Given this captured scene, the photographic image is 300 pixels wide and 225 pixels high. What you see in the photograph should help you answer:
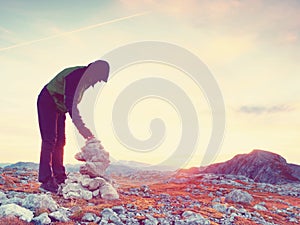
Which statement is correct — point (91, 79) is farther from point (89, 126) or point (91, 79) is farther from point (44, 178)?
point (44, 178)

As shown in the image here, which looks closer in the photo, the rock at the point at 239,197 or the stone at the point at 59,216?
the stone at the point at 59,216

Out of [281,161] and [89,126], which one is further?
[281,161]

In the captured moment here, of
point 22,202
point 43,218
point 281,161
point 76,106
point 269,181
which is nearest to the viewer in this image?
point 43,218

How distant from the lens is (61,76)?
13055 mm

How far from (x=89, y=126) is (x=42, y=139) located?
203 cm

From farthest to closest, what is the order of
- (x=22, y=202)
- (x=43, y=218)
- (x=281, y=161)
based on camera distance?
(x=281, y=161) < (x=22, y=202) < (x=43, y=218)

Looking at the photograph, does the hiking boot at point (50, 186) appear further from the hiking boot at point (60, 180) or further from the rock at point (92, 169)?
the rock at point (92, 169)

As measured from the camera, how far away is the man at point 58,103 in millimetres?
13000

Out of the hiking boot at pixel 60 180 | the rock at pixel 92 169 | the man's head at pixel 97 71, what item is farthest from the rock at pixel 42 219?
the man's head at pixel 97 71

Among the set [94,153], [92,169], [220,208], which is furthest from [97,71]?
[220,208]

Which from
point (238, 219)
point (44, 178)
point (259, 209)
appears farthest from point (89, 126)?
point (259, 209)

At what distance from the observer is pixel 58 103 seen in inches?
528

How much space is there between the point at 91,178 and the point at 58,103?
381 centimetres

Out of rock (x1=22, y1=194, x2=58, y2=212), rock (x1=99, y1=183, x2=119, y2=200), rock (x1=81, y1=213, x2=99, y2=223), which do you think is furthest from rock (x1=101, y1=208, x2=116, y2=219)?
rock (x1=99, y1=183, x2=119, y2=200)
